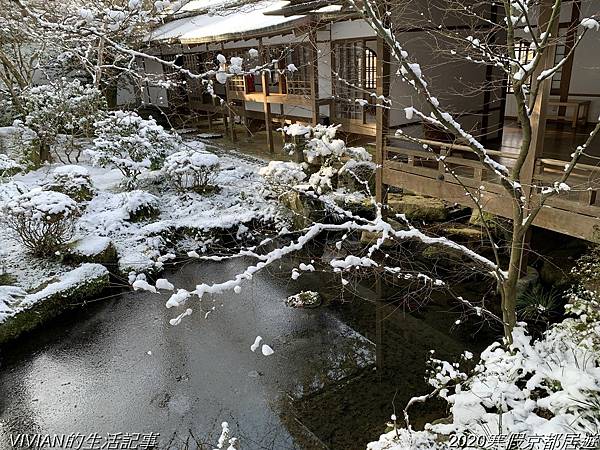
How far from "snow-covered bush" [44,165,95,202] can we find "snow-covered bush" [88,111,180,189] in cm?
88

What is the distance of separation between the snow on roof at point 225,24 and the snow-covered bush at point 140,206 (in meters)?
5.18

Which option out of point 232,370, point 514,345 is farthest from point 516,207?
point 232,370

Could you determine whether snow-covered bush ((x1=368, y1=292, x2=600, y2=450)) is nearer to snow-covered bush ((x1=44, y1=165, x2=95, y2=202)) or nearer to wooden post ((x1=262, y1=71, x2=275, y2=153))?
snow-covered bush ((x1=44, y1=165, x2=95, y2=202))

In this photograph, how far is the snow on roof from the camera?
1217cm

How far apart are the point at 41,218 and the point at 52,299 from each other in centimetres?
176

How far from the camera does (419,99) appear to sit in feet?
24.0

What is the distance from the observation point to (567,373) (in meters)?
3.52

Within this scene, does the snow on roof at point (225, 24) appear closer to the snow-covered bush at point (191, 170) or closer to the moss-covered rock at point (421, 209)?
the snow-covered bush at point (191, 170)

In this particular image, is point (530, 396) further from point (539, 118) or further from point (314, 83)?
point (314, 83)

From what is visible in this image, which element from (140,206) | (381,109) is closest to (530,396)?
(381,109)

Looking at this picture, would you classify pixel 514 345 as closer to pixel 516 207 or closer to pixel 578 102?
pixel 516 207

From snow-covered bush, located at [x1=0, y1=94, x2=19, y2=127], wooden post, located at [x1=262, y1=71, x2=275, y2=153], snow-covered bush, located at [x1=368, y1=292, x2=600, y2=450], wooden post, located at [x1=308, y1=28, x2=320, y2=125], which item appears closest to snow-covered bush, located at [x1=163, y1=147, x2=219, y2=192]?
wooden post, located at [x1=262, y1=71, x2=275, y2=153]

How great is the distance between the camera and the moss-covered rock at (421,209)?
1066 cm

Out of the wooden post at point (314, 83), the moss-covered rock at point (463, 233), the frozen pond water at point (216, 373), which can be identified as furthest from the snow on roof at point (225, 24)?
the frozen pond water at point (216, 373)
